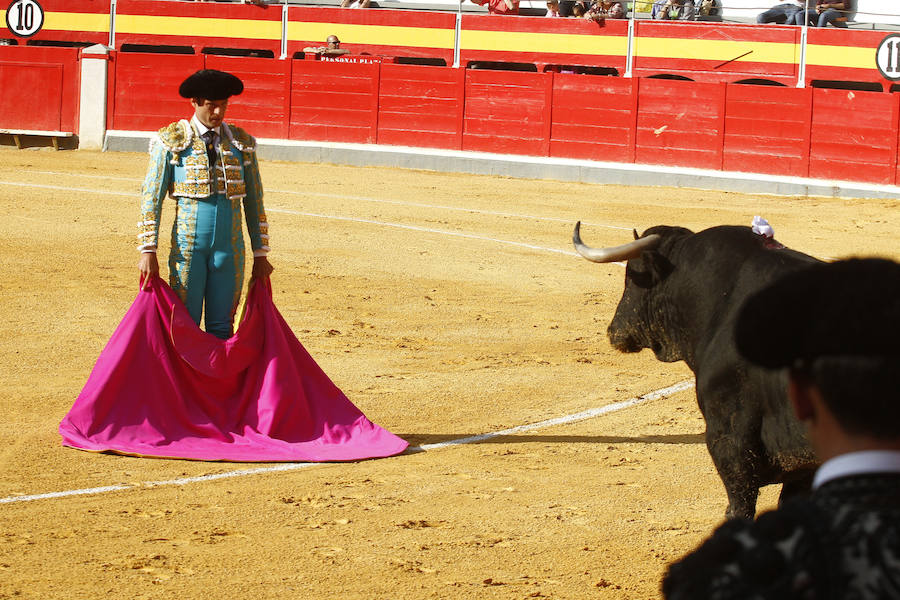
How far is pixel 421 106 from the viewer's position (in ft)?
54.4

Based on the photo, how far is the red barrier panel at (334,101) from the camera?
16.8m

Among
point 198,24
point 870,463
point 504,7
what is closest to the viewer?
point 870,463

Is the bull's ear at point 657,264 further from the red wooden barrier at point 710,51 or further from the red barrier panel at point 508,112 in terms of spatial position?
the red wooden barrier at point 710,51

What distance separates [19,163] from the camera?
1515 cm

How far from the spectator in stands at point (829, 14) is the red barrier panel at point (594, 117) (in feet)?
10.7

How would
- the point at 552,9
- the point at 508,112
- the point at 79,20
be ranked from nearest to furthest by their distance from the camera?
the point at 508,112 < the point at 552,9 < the point at 79,20

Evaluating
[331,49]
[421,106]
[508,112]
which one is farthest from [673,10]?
[331,49]

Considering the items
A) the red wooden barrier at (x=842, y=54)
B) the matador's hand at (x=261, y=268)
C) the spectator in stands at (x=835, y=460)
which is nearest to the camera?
the spectator in stands at (x=835, y=460)

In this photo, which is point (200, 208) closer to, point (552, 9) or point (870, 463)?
point (870, 463)

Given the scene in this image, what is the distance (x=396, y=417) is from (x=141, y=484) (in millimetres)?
1411

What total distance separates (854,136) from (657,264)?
11575 millimetres

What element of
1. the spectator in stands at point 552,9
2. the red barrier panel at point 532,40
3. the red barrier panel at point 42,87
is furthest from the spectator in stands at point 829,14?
the red barrier panel at point 42,87

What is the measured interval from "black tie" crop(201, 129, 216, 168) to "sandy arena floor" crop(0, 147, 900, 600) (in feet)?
3.83

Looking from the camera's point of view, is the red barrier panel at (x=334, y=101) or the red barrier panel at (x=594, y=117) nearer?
the red barrier panel at (x=594, y=117)
